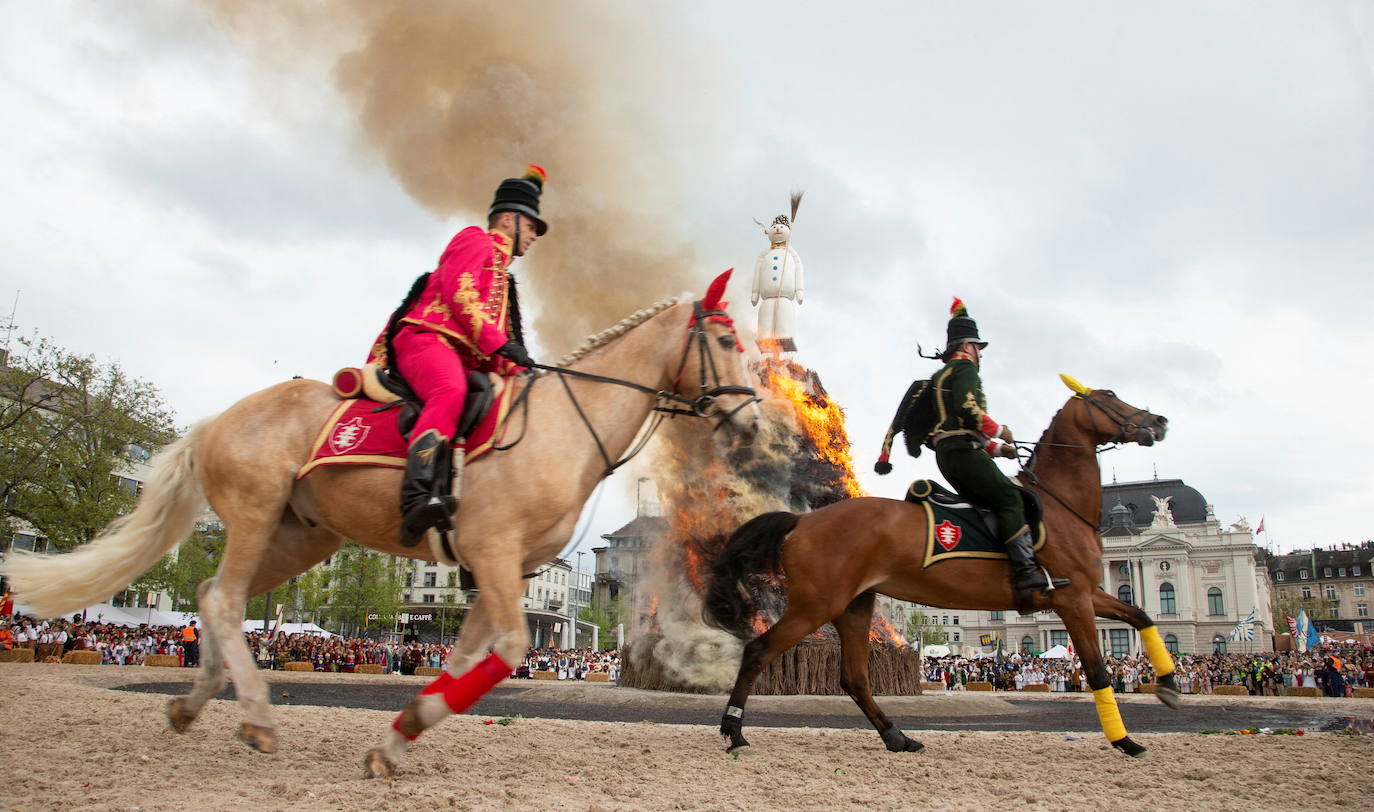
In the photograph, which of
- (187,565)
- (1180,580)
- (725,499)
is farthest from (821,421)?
(1180,580)

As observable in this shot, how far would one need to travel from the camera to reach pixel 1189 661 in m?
44.3

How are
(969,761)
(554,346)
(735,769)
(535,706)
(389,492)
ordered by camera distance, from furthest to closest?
1. (554,346)
2. (535,706)
3. (969,761)
4. (735,769)
5. (389,492)

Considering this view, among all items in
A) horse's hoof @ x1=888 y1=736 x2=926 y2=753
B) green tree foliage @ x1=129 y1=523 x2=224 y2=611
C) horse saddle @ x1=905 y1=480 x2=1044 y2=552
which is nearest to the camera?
horse's hoof @ x1=888 y1=736 x2=926 y2=753

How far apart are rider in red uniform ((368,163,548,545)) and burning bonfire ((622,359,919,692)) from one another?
35.9ft

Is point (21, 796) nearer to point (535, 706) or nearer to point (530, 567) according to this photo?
point (530, 567)

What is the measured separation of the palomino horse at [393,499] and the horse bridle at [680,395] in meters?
0.01

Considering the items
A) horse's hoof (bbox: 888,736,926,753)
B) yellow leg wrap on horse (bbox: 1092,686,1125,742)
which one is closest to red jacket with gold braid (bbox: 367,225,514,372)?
horse's hoof (bbox: 888,736,926,753)

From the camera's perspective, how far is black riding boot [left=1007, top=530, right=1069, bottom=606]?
7.81 m

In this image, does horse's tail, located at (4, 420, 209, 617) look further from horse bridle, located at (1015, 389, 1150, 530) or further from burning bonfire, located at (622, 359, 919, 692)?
burning bonfire, located at (622, 359, 919, 692)

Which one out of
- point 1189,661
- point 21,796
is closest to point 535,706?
point 21,796

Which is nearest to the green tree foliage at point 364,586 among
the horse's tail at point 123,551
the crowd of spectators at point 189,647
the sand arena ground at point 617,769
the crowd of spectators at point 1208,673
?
the crowd of spectators at point 189,647

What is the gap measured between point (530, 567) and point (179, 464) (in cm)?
294

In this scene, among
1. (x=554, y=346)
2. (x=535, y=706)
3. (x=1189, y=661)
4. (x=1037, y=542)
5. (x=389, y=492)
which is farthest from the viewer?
(x=1189, y=661)

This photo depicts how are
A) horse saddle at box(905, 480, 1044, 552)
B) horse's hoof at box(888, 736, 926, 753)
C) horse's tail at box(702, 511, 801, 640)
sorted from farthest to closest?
horse's tail at box(702, 511, 801, 640) → horse saddle at box(905, 480, 1044, 552) → horse's hoof at box(888, 736, 926, 753)
